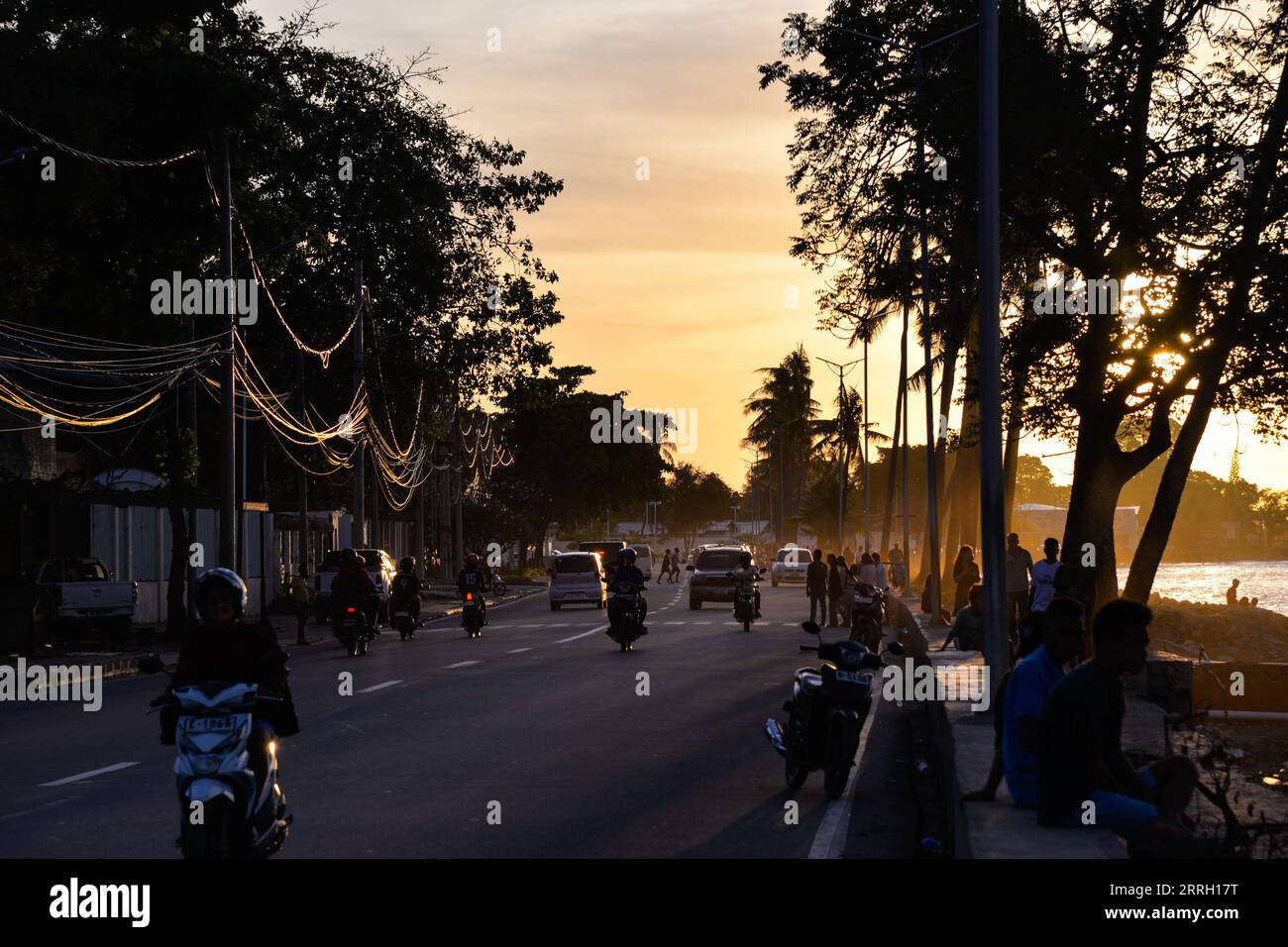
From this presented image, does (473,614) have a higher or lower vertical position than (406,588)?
lower

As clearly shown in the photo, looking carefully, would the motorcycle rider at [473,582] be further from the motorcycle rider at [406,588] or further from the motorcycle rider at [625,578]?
the motorcycle rider at [625,578]

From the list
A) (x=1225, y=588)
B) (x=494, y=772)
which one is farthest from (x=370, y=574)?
(x=1225, y=588)

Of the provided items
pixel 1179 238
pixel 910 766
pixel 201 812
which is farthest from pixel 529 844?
pixel 1179 238

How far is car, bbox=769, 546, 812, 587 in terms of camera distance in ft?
242

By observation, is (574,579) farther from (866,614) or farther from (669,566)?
(669,566)

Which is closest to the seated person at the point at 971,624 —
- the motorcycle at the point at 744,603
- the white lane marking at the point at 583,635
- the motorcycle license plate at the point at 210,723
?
the white lane marking at the point at 583,635

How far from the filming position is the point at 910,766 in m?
15.1

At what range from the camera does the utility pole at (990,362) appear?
16.4 meters

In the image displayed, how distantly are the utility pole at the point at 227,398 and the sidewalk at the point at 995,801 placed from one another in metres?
16.8

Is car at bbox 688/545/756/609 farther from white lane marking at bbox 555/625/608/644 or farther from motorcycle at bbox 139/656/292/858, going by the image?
motorcycle at bbox 139/656/292/858

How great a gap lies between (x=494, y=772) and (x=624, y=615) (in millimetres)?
15759

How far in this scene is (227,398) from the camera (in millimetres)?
32312

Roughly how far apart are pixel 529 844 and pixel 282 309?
35.2 m

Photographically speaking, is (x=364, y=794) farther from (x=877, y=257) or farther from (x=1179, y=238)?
(x=877, y=257)
